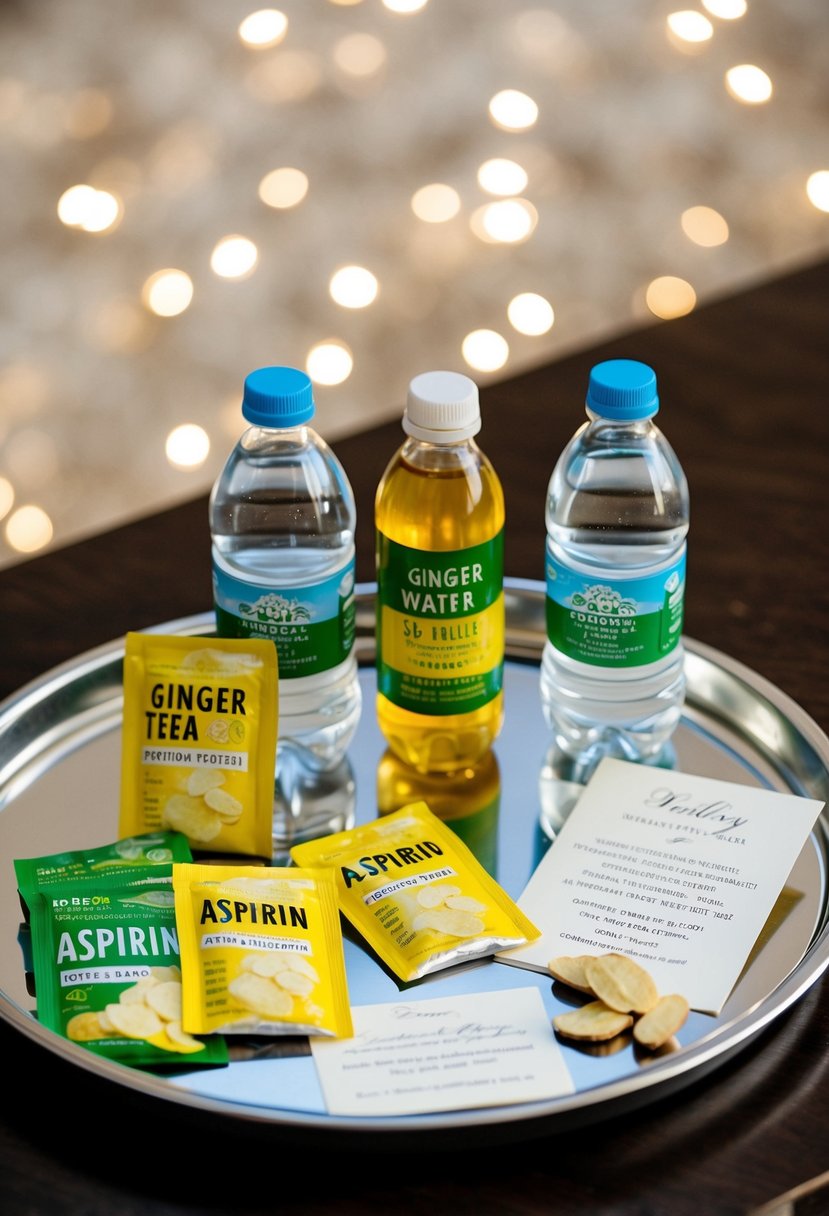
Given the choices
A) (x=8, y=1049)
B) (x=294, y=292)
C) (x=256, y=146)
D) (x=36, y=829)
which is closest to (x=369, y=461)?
(x=36, y=829)

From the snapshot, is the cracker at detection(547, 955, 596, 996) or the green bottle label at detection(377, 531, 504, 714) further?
the green bottle label at detection(377, 531, 504, 714)

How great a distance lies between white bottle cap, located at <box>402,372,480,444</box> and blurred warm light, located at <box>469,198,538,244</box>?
7.18 feet

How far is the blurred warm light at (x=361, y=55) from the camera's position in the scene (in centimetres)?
307

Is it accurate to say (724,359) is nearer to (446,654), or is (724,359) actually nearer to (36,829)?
(446,654)

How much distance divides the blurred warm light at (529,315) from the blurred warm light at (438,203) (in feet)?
0.77

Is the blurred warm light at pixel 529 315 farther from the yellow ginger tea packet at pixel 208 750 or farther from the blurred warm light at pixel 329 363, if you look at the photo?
the yellow ginger tea packet at pixel 208 750

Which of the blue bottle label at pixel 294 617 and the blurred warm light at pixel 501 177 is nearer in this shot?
the blue bottle label at pixel 294 617

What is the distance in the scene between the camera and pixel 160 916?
2.95 feet

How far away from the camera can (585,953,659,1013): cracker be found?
857 millimetres

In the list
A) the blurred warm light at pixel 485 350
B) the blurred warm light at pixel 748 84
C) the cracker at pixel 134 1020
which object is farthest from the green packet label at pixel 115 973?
the blurred warm light at pixel 748 84

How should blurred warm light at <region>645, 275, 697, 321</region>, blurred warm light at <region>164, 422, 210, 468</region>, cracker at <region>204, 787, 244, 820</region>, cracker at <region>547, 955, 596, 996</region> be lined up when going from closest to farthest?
cracker at <region>547, 955, 596, 996</region> → cracker at <region>204, 787, 244, 820</region> → blurred warm light at <region>164, 422, 210, 468</region> → blurred warm light at <region>645, 275, 697, 321</region>

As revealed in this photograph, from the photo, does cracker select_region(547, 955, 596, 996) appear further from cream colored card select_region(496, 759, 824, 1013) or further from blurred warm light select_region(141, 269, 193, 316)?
blurred warm light select_region(141, 269, 193, 316)

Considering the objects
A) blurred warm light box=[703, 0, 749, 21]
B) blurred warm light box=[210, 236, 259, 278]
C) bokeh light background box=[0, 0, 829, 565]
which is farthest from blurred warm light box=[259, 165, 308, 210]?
blurred warm light box=[703, 0, 749, 21]

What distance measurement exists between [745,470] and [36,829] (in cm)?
73
